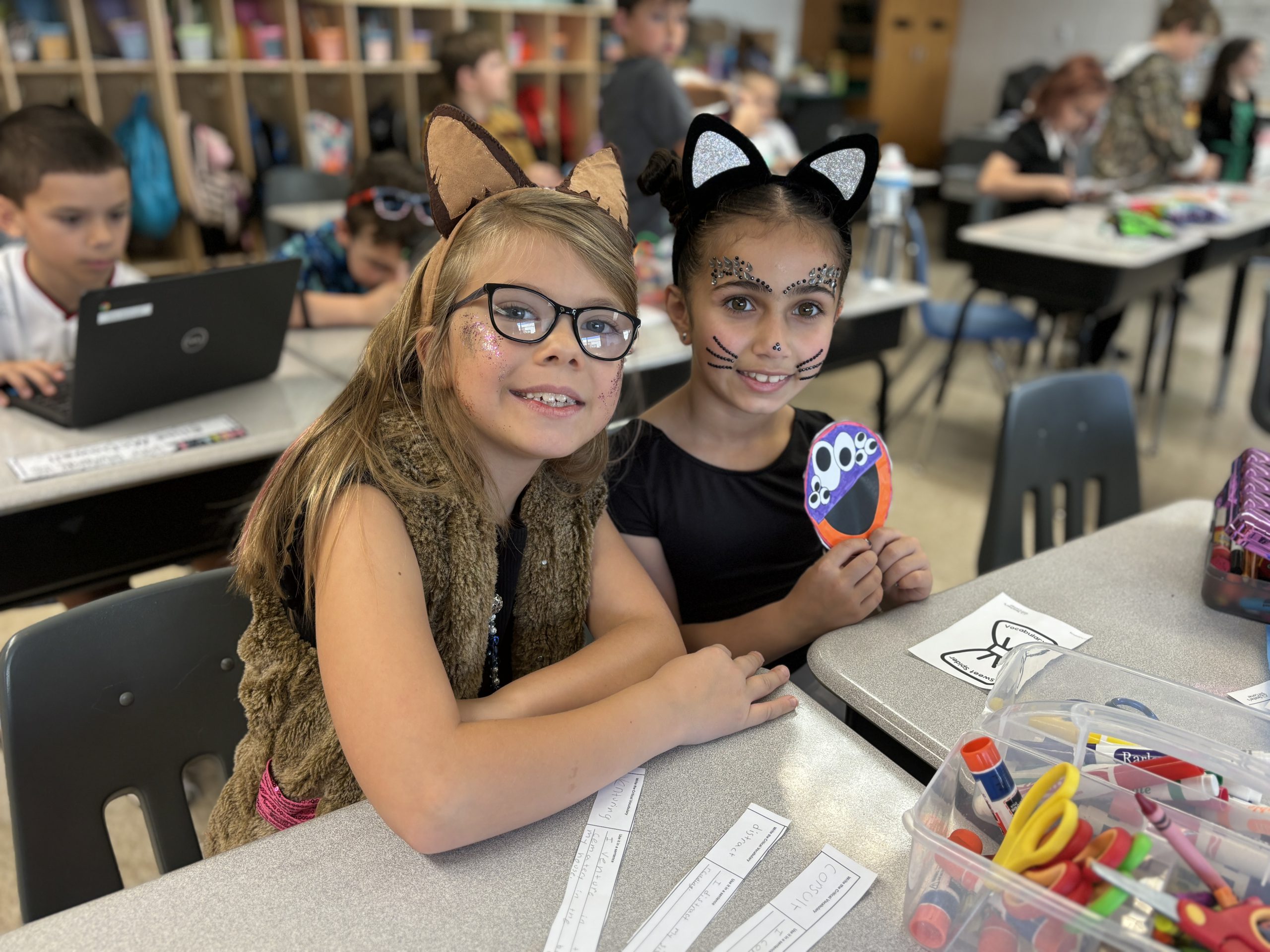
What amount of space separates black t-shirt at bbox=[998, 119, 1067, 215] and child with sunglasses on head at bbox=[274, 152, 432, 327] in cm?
274

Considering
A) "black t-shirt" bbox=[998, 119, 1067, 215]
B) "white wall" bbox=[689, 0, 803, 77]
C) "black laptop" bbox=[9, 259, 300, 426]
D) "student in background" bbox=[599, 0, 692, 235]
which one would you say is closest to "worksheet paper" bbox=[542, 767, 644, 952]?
"black laptop" bbox=[9, 259, 300, 426]

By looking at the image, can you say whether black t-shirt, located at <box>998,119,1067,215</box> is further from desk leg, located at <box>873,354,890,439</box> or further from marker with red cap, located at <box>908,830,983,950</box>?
marker with red cap, located at <box>908,830,983,950</box>

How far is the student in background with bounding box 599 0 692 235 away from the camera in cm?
289

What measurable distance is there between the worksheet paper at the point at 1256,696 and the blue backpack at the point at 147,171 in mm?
4644

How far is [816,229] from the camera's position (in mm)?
1139

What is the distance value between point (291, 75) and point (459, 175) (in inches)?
177

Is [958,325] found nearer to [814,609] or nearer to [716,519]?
[716,519]

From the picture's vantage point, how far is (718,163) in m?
1.14

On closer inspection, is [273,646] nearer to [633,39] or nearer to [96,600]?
[96,600]

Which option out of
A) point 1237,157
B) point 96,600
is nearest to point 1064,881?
point 96,600

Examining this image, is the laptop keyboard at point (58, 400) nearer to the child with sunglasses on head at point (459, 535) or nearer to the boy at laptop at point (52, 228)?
the boy at laptop at point (52, 228)

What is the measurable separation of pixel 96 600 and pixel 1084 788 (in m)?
0.93

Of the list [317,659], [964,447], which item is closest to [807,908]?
[317,659]

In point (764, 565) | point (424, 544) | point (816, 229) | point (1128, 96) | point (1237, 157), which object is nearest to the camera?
point (424, 544)
